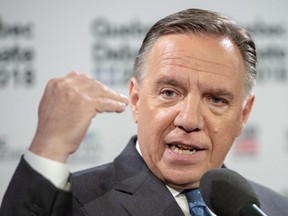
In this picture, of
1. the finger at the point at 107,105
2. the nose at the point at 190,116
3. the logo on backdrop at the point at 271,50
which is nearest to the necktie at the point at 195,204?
the nose at the point at 190,116

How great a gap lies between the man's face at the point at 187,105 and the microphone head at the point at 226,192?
1.00 feet

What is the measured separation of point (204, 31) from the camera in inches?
76.9

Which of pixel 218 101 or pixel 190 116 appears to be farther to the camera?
pixel 218 101

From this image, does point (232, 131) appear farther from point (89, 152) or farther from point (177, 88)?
point (89, 152)

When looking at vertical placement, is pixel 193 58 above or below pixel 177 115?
above

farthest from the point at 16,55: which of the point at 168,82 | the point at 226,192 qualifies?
the point at 226,192

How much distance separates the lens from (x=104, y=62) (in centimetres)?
318

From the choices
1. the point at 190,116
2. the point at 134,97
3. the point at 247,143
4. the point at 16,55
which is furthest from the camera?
the point at 247,143

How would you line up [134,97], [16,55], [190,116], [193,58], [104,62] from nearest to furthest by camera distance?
[190,116] → [193,58] → [134,97] → [16,55] → [104,62]

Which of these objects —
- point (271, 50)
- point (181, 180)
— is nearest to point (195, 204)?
point (181, 180)

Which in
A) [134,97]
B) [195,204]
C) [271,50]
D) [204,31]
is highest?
[204,31]

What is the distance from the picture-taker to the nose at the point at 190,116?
1812 mm

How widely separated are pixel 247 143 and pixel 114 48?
97cm

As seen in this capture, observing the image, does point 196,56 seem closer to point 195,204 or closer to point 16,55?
point 195,204
